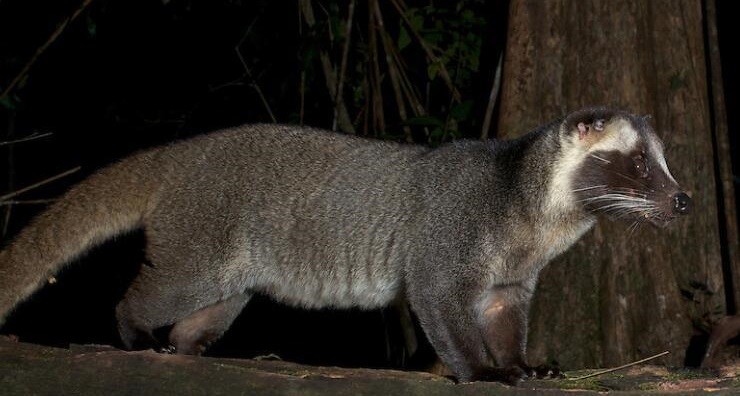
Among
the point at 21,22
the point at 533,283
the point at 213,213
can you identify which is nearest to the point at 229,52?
the point at 21,22

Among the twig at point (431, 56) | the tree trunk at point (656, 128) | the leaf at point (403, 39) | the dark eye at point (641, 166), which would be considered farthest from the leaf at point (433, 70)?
the dark eye at point (641, 166)

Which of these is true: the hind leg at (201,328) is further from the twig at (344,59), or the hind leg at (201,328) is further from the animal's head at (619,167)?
the animal's head at (619,167)

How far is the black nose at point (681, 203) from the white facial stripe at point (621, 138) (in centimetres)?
33

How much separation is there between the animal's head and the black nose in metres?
0.04

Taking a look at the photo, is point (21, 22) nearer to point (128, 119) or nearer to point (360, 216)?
point (128, 119)

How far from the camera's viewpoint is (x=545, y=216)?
552 cm

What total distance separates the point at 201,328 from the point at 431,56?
9.10 ft

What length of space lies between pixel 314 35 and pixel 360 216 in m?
2.38

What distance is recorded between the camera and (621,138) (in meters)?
5.41

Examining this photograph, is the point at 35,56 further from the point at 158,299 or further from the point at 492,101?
the point at 492,101

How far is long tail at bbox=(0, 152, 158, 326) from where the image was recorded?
593 centimetres

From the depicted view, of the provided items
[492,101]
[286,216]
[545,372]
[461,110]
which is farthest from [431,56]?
[545,372]

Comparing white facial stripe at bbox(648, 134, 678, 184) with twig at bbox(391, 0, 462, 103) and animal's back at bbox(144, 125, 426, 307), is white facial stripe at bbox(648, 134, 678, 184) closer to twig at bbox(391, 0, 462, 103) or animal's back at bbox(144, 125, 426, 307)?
animal's back at bbox(144, 125, 426, 307)

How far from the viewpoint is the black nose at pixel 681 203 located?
5211mm
